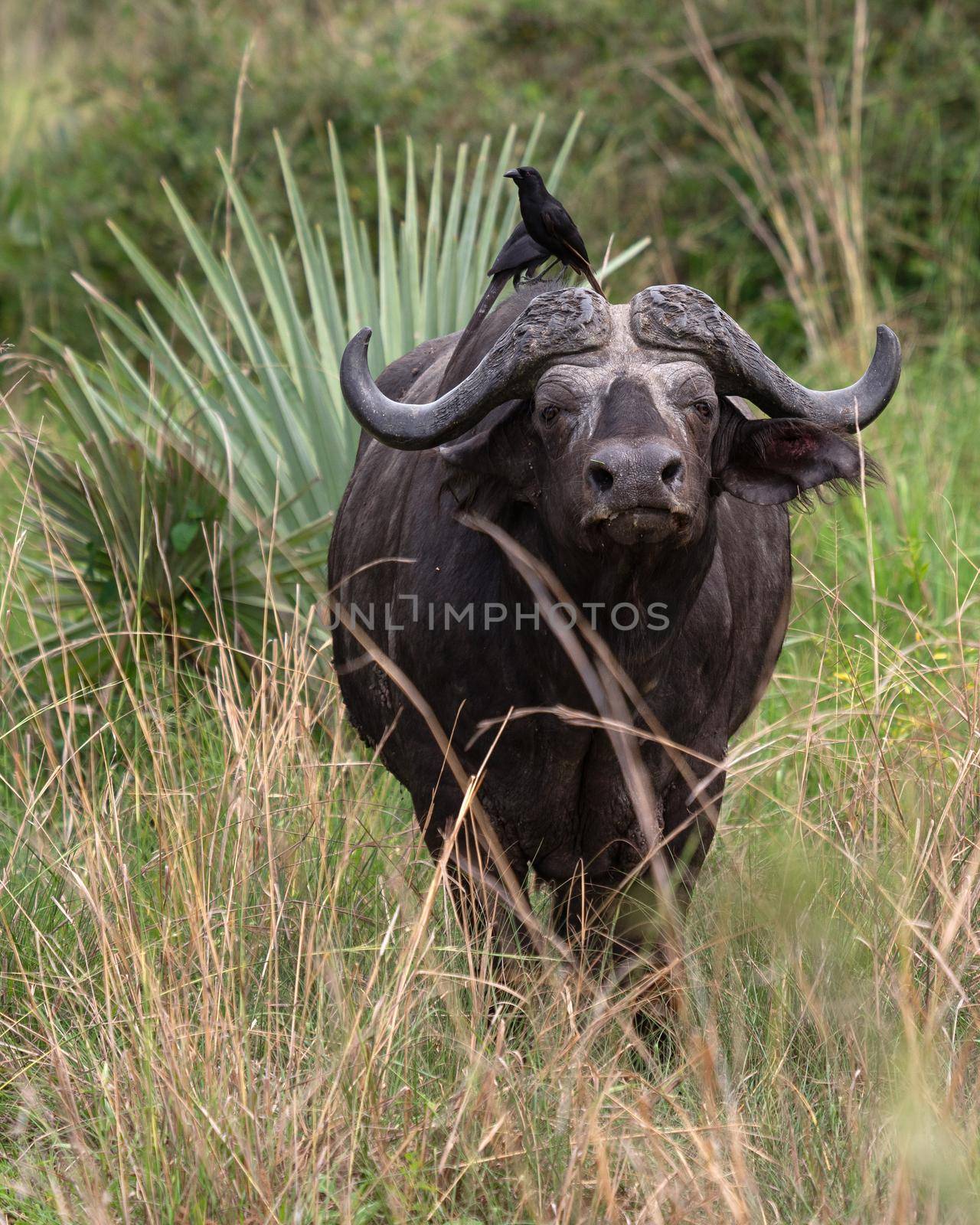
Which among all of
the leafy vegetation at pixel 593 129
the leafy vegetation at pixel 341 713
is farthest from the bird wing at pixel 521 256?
the leafy vegetation at pixel 593 129

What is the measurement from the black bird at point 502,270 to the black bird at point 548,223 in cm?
11

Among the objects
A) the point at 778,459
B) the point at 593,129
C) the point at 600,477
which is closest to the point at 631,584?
the point at 600,477

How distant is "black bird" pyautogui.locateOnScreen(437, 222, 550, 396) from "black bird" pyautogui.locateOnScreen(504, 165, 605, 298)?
106 mm

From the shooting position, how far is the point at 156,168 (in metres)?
10.5

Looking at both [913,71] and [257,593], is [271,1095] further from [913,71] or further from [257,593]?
[913,71]

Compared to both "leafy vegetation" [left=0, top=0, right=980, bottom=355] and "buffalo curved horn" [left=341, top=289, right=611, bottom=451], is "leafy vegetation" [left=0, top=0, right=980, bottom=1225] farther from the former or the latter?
"buffalo curved horn" [left=341, top=289, right=611, bottom=451]

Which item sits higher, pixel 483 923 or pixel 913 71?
pixel 913 71

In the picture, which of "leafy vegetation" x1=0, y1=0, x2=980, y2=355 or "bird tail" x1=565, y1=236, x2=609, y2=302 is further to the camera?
"leafy vegetation" x1=0, y1=0, x2=980, y2=355

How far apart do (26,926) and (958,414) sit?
5534 mm

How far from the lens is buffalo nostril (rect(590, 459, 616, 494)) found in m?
3.15

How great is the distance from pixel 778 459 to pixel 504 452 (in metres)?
0.64

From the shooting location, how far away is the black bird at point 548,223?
3.86m

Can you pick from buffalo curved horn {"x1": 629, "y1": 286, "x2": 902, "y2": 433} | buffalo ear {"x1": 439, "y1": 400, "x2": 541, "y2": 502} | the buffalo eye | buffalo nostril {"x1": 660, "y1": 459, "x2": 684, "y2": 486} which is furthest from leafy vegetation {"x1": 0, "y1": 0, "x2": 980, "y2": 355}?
buffalo nostril {"x1": 660, "y1": 459, "x2": 684, "y2": 486}

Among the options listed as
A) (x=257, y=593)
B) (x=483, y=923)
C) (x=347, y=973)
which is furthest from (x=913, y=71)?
(x=347, y=973)
